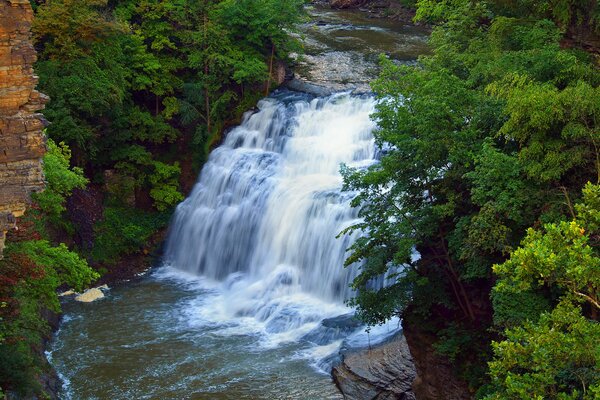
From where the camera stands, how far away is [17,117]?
1362cm

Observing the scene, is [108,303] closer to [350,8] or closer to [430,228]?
[430,228]

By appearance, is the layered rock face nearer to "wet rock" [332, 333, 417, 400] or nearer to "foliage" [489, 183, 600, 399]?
"foliage" [489, 183, 600, 399]

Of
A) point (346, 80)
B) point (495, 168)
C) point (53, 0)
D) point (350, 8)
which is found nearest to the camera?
point (495, 168)

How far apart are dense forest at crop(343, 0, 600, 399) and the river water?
390 centimetres

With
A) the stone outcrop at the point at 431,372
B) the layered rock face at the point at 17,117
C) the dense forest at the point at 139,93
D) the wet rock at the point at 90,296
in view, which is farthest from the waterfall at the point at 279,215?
the layered rock face at the point at 17,117

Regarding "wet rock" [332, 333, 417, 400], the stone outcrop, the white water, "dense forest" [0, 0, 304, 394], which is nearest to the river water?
the white water

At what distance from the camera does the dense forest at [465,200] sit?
1202 cm

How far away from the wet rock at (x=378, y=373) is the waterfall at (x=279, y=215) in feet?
9.36

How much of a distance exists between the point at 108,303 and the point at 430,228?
12829mm

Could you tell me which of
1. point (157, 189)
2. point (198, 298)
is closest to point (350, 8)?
point (157, 189)

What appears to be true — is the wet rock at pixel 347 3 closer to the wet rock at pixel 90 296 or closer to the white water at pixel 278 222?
the white water at pixel 278 222

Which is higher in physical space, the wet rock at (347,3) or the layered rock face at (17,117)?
the wet rock at (347,3)

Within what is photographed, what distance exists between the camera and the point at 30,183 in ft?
45.9

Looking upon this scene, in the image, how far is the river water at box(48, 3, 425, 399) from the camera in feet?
68.7
